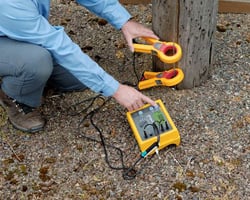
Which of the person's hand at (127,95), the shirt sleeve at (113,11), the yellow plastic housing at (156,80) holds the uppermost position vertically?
the shirt sleeve at (113,11)

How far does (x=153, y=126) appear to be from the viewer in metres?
2.13

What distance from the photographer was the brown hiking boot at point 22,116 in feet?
7.55

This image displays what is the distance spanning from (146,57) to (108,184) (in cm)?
76

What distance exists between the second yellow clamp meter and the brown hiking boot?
47cm

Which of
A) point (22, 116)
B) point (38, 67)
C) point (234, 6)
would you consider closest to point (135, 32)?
point (38, 67)

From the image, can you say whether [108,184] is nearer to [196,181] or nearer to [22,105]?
[196,181]

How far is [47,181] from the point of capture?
210 centimetres

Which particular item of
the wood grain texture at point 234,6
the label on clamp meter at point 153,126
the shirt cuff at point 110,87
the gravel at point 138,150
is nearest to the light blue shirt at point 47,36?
the shirt cuff at point 110,87

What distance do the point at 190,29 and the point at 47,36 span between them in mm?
580

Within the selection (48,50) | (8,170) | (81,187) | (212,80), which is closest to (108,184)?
(81,187)

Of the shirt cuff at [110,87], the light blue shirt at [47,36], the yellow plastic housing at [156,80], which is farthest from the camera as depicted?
the yellow plastic housing at [156,80]

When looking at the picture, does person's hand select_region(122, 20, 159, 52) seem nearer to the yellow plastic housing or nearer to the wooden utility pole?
the wooden utility pole

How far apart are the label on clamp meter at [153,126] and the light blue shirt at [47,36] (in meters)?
0.20

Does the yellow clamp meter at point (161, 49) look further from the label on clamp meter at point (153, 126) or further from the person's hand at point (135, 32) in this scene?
the label on clamp meter at point (153, 126)
